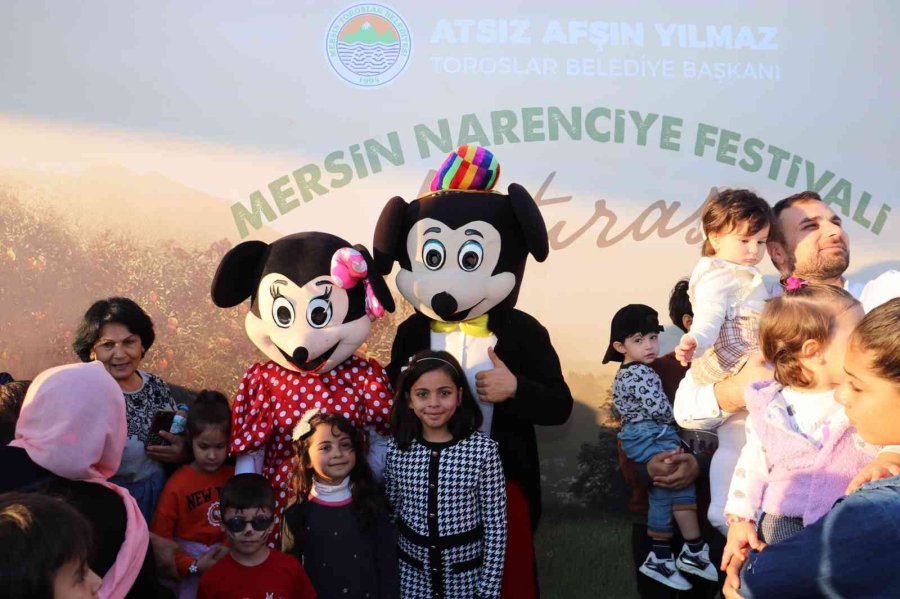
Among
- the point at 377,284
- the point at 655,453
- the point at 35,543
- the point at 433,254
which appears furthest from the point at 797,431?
the point at 35,543

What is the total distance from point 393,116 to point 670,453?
190cm

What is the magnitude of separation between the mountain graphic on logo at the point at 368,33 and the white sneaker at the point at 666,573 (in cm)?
246

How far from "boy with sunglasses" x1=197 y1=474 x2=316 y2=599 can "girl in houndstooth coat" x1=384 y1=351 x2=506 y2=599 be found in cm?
38

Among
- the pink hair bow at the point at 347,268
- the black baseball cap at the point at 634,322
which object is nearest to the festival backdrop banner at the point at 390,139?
the black baseball cap at the point at 634,322

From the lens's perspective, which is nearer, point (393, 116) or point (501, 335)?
point (501, 335)

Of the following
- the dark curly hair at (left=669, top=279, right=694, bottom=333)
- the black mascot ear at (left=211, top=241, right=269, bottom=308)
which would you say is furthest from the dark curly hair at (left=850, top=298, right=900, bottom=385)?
the dark curly hair at (left=669, top=279, right=694, bottom=333)

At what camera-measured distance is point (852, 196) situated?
12.7 ft

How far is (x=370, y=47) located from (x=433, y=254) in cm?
130

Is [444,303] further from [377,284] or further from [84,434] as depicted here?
[84,434]

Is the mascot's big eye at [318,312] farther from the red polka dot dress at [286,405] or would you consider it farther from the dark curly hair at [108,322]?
the dark curly hair at [108,322]

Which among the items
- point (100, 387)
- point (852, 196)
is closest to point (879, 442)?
point (100, 387)

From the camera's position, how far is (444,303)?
2.89 meters

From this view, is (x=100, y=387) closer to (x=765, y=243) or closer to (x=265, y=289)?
(x=265, y=289)

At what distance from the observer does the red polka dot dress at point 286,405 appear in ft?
9.36
